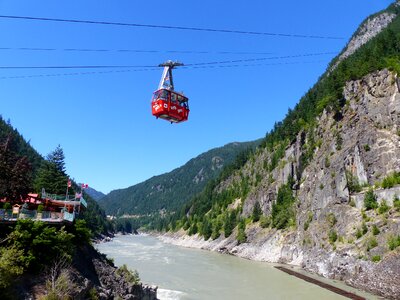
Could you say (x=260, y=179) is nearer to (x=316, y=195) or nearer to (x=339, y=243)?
(x=316, y=195)

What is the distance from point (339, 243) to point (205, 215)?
98098mm

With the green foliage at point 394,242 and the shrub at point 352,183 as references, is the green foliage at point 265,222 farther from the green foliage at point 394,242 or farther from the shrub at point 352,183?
the green foliage at point 394,242

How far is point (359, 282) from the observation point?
41000 millimetres

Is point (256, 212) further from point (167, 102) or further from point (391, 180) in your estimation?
point (167, 102)

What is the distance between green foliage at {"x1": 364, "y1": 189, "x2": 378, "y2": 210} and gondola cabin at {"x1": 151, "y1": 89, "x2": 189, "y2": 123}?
116 ft

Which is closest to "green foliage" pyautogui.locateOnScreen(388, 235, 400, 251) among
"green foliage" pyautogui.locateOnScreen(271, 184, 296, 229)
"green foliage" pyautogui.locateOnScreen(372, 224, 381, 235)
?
"green foliage" pyautogui.locateOnScreen(372, 224, 381, 235)

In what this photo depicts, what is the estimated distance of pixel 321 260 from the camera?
172ft

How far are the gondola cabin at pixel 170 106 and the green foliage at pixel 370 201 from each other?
3542cm

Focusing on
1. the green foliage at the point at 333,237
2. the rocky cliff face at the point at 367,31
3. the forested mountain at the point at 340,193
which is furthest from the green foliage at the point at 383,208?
the rocky cliff face at the point at 367,31

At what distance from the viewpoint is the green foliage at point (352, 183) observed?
58.9m

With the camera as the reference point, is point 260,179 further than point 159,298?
Yes

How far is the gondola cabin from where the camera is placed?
25.3 meters

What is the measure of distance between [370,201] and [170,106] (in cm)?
3795

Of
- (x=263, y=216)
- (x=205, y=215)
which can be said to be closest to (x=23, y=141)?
(x=205, y=215)
